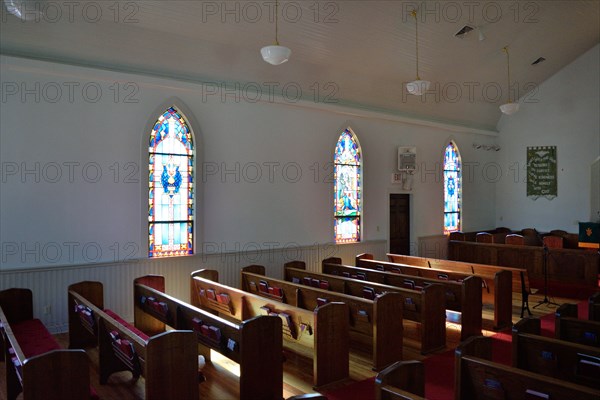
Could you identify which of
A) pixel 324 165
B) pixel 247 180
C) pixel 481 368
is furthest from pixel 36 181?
pixel 481 368

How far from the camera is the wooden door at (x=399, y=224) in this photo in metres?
9.88

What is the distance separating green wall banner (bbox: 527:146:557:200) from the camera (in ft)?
37.7

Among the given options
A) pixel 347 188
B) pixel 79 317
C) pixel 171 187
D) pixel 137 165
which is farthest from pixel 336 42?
pixel 79 317

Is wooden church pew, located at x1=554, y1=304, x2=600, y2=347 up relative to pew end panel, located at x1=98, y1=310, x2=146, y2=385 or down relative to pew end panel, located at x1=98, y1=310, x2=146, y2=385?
up

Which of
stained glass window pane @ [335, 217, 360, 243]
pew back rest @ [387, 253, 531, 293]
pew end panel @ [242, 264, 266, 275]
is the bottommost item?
pew back rest @ [387, 253, 531, 293]

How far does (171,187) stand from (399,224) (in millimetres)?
5347

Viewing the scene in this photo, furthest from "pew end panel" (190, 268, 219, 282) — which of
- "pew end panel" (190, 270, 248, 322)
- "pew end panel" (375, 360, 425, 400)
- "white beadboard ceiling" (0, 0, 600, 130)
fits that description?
"pew end panel" (375, 360, 425, 400)

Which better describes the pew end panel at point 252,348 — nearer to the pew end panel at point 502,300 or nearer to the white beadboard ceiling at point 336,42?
the pew end panel at point 502,300

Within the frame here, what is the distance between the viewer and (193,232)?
22.6 ft

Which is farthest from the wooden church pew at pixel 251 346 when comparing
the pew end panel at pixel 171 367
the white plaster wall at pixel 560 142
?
the white plaster wall at pixel 560 142

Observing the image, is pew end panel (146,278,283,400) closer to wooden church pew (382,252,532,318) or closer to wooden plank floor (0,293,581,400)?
wooden plank floor (0,293,581,400)

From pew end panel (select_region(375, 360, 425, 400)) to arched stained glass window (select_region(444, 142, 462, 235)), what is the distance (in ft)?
29.5

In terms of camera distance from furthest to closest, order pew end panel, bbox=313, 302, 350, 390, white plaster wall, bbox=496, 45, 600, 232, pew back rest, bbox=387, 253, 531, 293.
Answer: white plaster wall, bbox=496, 45, 600, 232 → pew back rest, bbox=387, 253, 531, 293 → pew end panel, bbox=313, 302, 350, 390

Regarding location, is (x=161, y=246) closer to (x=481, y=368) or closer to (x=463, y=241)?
(x=481, y=368)
